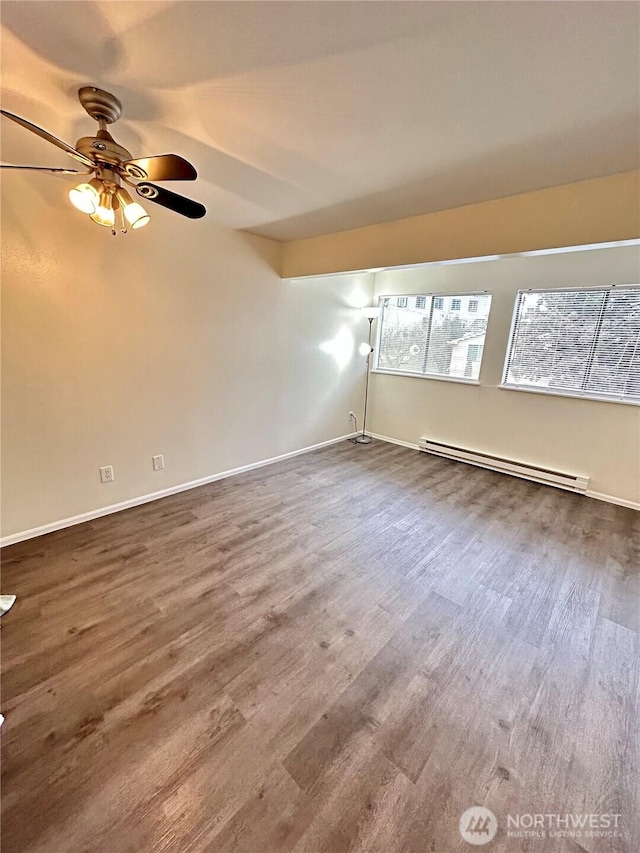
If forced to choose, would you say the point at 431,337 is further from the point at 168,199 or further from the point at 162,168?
the point at 162,168

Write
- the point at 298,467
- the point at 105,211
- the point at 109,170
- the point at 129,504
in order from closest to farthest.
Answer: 1. the point at 109,170
2. the point at 105,211
3. the point at 129,504
4. the point at 298,467

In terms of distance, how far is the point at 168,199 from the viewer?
1588 millimetres

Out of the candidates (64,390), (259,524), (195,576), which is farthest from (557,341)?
(64,390)

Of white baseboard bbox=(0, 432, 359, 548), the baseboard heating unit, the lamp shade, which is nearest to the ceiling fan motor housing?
white baseboard bbox=(0, 432, 359, 548)

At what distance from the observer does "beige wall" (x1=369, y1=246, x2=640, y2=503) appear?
3.24 m

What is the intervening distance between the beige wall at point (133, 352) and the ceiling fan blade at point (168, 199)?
45.6 inches

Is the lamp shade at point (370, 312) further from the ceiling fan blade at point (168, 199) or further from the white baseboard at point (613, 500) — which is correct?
the white baseboard at point (613, 500)

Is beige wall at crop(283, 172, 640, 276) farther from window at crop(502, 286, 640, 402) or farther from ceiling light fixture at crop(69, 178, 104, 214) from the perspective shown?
ceiling light fixture at crop(69, 178, 104, 214)

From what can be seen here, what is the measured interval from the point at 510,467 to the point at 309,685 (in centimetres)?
339

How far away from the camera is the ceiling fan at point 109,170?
52.1 inches

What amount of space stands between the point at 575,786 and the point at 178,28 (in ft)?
9.53

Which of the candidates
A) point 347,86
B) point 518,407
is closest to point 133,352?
point 347,86

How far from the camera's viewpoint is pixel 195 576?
6.98 feet

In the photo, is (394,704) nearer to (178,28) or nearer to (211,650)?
(211,650)
